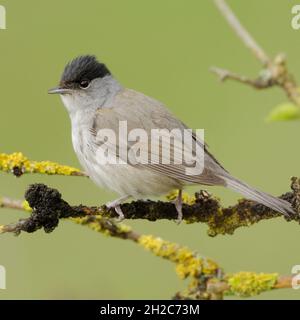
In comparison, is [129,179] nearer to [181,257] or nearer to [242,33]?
[181,257]

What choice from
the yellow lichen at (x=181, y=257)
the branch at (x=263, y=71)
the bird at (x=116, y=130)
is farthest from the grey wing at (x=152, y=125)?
the branch at (x=263, y=71)

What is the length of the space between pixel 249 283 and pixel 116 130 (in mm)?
1855

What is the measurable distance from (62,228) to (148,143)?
1490 millimetres

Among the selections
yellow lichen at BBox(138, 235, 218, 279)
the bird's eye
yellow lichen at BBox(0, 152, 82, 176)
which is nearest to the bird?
the bird's eye

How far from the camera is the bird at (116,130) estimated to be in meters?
3.35

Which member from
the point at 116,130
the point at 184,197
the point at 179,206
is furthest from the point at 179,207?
the point at 116,130

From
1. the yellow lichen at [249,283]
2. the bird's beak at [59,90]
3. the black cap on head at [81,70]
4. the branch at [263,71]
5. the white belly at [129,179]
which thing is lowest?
the yellow lichen at [249,283]

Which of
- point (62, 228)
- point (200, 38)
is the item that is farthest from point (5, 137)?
point (200, 38)

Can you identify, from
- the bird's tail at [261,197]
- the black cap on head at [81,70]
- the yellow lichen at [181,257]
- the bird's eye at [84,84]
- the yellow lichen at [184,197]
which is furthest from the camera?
the bird's eye at [84,84]

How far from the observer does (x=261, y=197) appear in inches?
108

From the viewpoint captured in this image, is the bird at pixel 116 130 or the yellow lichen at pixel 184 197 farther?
the bird at pixel 116 130

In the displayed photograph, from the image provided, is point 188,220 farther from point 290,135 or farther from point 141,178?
point 290,135

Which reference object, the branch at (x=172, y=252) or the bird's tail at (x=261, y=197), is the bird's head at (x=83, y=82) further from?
the branch at (x=172, y=252)

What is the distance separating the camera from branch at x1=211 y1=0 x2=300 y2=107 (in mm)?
1350
